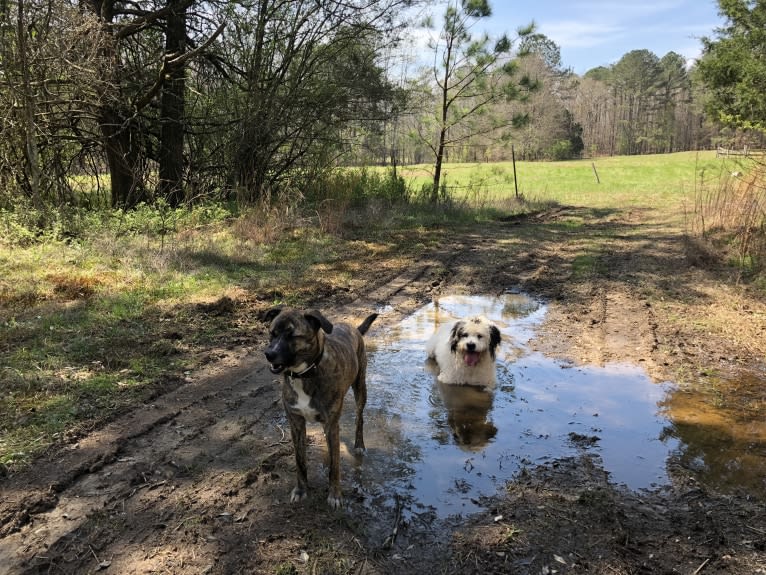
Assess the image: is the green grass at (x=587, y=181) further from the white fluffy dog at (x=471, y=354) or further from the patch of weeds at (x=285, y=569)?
the patch of weeds at (x=285, y=569)

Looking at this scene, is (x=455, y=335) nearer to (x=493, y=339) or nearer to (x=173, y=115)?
(x=493, y=339)

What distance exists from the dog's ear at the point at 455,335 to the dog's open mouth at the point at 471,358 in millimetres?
180

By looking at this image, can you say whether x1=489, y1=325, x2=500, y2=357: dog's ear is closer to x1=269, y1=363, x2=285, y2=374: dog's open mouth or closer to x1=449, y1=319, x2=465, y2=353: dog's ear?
x1=449, y1=319, x2=465, y2=353: dog's ear

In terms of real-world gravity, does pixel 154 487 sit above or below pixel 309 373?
below

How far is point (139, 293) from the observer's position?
23.6 feet

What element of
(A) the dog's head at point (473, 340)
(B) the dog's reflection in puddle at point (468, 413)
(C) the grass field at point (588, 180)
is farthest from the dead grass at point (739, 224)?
(B) the dog's reflection in puddle at point (468, 413)

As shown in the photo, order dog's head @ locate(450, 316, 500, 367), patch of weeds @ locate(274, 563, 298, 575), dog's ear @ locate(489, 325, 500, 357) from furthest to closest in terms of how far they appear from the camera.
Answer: dog's ear @ locate(489, 325, 500, 357), dog's head @ locate(450, 316, 500, 367), patch of weeds @ locate(274, 563, 298, 575)

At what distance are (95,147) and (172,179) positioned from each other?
1885 millimetres

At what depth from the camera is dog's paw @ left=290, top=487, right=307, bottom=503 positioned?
327 centimetres

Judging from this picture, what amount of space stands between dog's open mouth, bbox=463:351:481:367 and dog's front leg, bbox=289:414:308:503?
2.45m

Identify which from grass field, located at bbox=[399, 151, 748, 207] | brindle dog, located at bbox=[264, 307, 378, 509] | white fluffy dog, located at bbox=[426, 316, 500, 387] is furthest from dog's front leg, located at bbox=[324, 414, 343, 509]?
grass field, located at bbox=[399, 151, 748, 207]

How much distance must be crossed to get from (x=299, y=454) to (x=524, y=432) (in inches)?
81.5

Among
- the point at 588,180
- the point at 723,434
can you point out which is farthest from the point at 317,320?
the point at 588,180

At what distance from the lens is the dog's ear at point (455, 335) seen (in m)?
5.51
